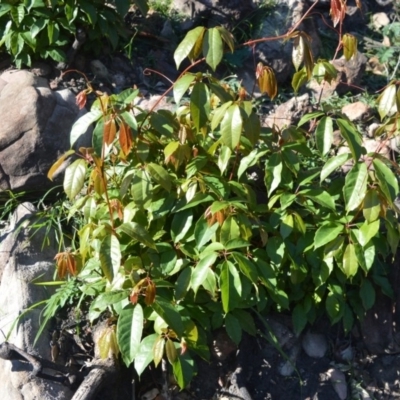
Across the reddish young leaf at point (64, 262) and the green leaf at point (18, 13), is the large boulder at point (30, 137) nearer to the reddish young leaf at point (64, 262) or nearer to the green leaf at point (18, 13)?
the green leaf at point (18, 13)

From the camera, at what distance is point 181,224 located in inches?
117

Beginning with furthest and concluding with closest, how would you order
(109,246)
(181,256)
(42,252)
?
(42,252), (181,256), (109,246)

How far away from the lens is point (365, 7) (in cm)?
491

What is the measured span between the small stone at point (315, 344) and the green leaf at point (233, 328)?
48 cm

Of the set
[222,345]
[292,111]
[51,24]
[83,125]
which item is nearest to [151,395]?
[222,345]

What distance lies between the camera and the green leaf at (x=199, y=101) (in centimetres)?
267

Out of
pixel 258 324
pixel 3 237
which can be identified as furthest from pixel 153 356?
pixel 3 237

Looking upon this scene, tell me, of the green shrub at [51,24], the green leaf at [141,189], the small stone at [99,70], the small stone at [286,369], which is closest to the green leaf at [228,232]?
the green leaf at [141,189]

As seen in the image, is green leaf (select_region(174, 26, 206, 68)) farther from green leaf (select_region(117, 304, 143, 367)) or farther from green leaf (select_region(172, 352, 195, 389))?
green leaf (select_region(172, 352, 195, 389))

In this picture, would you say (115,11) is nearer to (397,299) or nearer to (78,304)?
(78,304)

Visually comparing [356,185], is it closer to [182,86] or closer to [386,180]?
[386,180]

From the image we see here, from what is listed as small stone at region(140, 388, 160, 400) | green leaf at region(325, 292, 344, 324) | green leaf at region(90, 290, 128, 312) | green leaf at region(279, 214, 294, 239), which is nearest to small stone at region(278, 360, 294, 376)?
green leaf at region(325, 292, 344, 324)

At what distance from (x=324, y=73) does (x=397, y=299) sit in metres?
1.06

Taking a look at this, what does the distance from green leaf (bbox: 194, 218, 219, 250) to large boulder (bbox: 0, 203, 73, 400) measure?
31.8 inches
